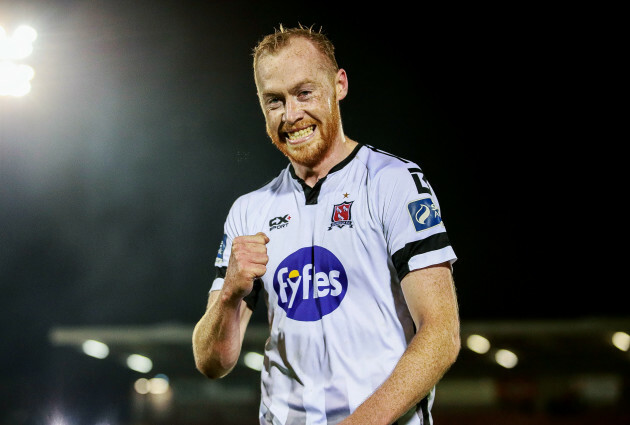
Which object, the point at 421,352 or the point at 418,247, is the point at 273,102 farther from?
the point at 421,352

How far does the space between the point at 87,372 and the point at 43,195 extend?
124 centimetres

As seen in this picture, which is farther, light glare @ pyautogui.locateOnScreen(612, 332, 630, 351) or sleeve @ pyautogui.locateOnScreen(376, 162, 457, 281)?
light glare @ pyautogui.locateOnScreen(612, 332, 630, 351)

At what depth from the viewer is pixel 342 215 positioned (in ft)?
4.27

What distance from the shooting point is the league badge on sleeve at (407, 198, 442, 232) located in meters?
1.18

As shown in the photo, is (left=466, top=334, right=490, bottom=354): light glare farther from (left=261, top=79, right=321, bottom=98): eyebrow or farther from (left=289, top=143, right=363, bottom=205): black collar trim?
(left=261, top=79, right=321, bottom=98): eyebrow

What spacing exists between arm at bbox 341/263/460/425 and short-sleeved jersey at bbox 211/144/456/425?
45 millimetres

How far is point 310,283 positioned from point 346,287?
86mm

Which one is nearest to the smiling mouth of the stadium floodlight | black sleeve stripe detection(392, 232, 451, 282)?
black sleeve stripe detection(392, 232, 451, 282)

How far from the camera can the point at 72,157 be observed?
3.63m

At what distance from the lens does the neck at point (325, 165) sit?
4.70ft

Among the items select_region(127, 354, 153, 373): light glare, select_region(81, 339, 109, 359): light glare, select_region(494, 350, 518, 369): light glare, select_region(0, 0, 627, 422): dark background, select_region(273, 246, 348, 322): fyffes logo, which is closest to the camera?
select_region(273, 246, 348, 322): fyffes logo

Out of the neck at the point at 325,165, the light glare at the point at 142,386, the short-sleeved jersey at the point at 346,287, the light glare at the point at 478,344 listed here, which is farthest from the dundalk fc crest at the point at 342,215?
the light glare at the point at 478,344

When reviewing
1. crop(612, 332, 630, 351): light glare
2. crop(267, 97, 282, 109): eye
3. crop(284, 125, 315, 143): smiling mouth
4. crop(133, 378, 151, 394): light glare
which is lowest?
crop(612, 332, 630, 351): light glare

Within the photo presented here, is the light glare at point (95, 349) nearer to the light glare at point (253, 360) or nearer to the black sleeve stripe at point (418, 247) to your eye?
the light glare at point (253, 360)
